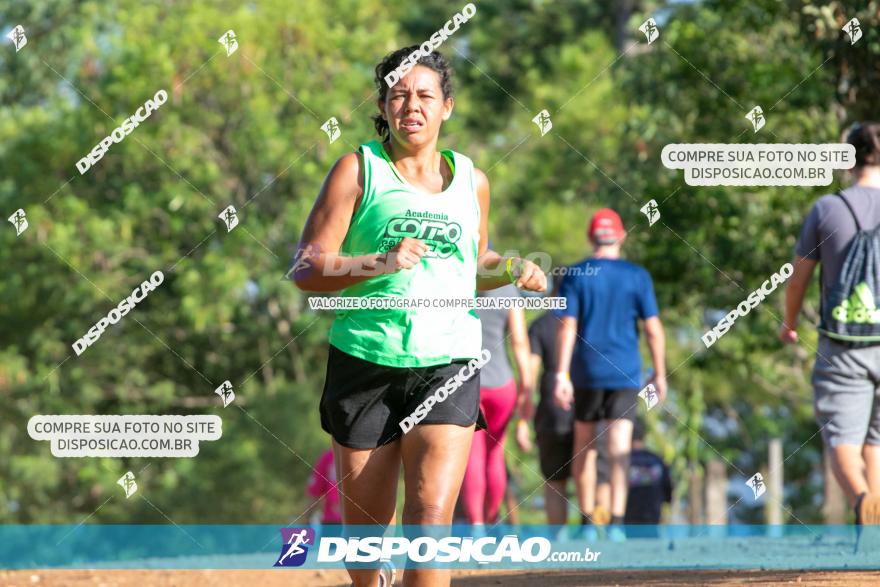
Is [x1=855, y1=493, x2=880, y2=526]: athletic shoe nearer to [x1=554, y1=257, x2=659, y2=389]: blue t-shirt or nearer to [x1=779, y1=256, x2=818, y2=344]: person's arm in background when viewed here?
[x1=779, y1=256, x2=818, y2=344]: person's arm in background

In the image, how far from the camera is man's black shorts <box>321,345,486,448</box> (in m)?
5.29

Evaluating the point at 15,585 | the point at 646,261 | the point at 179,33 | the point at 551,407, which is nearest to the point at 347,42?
the point at 179,33

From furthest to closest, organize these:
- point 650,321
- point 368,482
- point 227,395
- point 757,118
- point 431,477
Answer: point 227,395
point 757,118
point 650,321
point 368,482
point 431,477

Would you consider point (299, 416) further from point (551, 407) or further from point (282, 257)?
point (551, 407)

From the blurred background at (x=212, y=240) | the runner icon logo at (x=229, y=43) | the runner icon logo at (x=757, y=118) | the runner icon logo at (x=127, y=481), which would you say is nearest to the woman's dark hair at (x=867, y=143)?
the runner icon logo at (x=757, y=118)

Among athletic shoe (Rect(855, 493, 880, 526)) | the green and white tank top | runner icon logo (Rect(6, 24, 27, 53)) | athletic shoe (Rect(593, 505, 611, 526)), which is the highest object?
runner icon logo (Rect(6, 24, 27, 53))

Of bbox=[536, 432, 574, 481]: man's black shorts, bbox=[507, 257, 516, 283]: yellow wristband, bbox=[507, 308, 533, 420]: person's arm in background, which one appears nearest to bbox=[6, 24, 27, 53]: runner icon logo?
bbox=[536, 432, 574, 481]: man's black shorts

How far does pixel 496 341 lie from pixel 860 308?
2746 mm

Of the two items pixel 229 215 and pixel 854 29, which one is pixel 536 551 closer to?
pixel 854 29

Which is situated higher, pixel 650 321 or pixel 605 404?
pixel 650 321

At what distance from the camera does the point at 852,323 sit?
7.12m

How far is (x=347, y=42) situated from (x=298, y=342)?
5.15m

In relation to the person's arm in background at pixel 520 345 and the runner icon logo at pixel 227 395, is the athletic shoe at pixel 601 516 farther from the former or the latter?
the runner icon logo at pixel 227 395

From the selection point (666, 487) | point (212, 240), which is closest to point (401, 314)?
point (666, 487)
